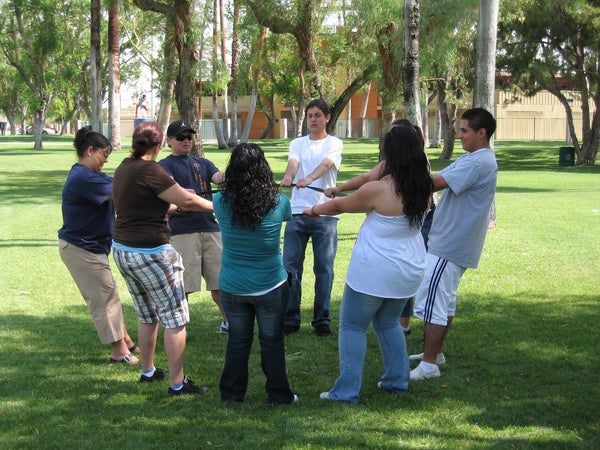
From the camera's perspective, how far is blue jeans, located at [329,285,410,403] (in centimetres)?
430

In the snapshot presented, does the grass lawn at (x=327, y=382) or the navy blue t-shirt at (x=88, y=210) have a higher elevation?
the navy blue t-shirt at (x=88, y=210)

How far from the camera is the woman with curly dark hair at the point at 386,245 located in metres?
4.15

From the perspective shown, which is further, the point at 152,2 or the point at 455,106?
the point at 455,106

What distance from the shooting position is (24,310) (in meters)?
7.16

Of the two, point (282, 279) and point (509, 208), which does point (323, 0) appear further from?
point (282, 279)

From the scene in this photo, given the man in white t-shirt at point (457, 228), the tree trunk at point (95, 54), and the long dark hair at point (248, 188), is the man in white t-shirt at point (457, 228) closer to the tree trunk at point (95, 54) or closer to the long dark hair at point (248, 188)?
the long dark hair at point (248, 188)

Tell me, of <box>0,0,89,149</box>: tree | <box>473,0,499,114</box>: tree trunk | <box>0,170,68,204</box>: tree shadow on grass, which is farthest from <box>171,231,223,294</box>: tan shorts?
<box>0,0,89,149</box>: tree

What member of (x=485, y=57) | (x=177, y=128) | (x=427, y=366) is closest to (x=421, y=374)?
(x=427, y=366)

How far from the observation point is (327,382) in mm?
4898

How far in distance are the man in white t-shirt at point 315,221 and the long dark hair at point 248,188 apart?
71.2 inches

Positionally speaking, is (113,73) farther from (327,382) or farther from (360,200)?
(360,200)

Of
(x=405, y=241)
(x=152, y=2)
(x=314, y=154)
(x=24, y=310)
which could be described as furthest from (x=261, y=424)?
(x=152, y=2)

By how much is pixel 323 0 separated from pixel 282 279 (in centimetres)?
1819

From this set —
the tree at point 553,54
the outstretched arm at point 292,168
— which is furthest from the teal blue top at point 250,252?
the tree at point 553,54
